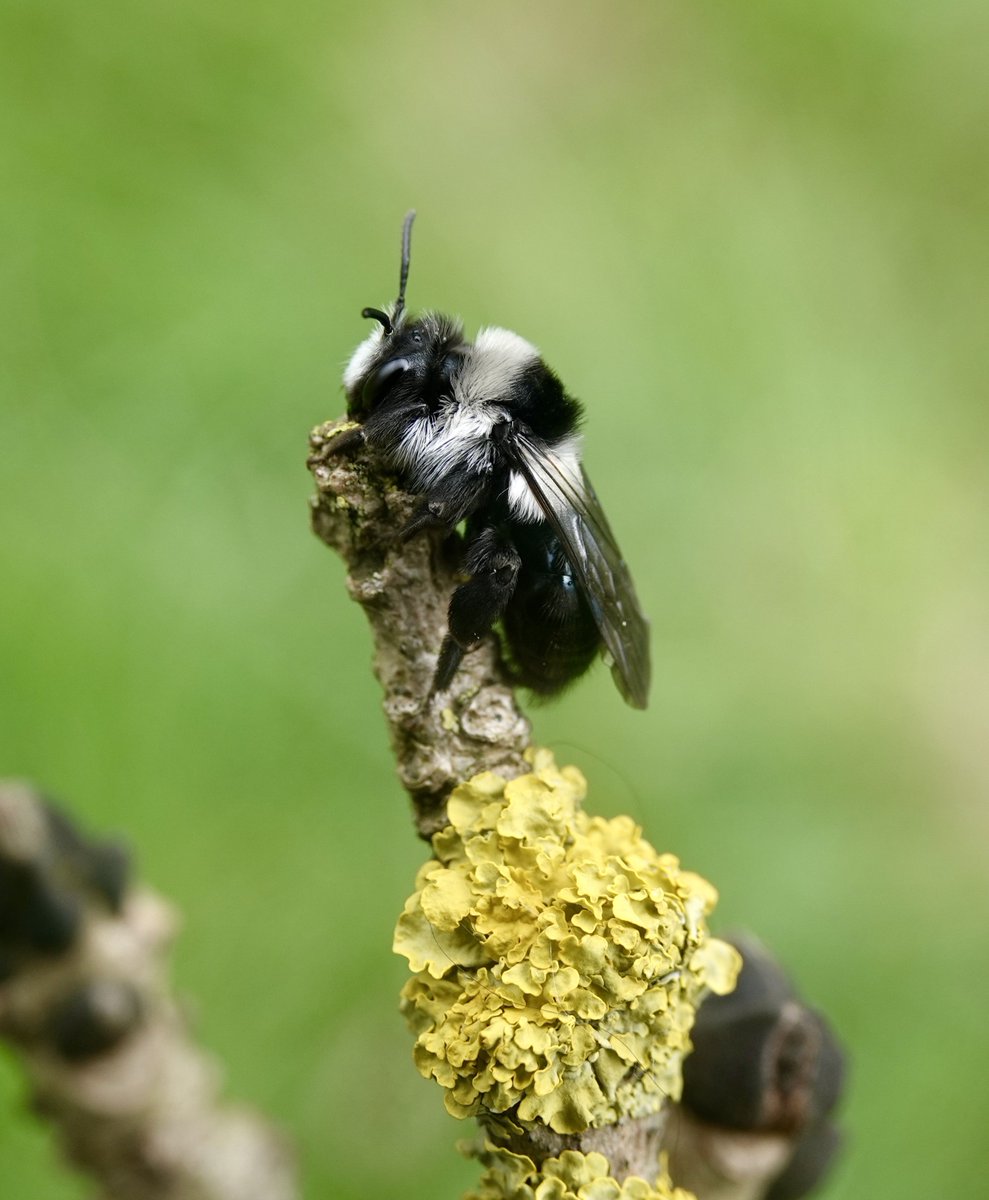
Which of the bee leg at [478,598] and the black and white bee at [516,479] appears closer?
the bee leg at [478,598]

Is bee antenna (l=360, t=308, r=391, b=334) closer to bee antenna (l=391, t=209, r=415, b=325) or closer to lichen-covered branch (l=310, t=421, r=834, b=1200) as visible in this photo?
bee antenna (l=391, t=209, r=415, b=325)

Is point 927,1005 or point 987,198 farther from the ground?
point 987,198

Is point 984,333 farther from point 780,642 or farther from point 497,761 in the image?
point 497,761

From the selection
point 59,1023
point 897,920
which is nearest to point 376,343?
point 59,1023

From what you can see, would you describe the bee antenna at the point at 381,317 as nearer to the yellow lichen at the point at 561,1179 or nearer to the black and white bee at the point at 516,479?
the black and white bee at the point at 516,479

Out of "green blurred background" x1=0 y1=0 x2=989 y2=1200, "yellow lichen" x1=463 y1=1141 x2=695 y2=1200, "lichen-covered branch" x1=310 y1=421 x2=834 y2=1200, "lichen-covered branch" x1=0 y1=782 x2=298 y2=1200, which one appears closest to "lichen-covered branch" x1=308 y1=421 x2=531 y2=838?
"lichen-covered branch" x1=310 y1=421 x2=834 y2=1200

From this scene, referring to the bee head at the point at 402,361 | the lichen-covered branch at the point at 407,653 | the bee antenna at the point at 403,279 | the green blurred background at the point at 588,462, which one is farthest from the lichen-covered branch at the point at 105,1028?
the green blurred background at the point at 588,462

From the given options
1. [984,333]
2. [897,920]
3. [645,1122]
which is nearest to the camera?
[645,1122]
